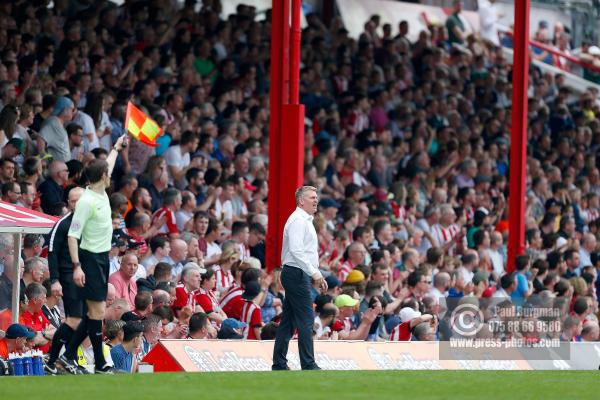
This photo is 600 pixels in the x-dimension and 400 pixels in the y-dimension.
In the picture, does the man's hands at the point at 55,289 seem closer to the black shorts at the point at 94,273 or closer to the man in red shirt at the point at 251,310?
the black shorts at the point at 94,273

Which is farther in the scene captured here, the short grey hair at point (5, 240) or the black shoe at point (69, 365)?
the short grey hair at point (5, 240)

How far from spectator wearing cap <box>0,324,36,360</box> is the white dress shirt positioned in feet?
7.82

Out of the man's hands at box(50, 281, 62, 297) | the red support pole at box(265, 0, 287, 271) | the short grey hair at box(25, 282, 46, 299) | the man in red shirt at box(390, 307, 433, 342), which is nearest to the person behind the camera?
the short grey hair at box(25, 282, 46, 299)

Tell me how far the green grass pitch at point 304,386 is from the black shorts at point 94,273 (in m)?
0.72


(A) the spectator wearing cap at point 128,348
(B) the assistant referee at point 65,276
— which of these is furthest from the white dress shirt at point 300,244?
(B) the assistant referee at point 65,276

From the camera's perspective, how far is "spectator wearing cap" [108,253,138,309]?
14555mm

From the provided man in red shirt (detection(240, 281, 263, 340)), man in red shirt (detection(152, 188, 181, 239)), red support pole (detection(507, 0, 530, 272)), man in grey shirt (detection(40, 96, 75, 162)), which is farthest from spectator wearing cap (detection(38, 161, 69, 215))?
red support pole (detection(507, 0, 530, 272))

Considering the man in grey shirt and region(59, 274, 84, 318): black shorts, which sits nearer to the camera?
region(59, 274, 84, 318): black shorts

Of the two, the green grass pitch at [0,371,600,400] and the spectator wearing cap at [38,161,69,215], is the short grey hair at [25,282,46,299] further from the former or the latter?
the green grass pitch at [0,371,600,400]

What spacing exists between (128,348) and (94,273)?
64.1 inches

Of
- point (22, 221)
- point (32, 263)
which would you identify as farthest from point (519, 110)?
point (22, 221)

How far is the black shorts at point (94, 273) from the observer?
11703 millimetres

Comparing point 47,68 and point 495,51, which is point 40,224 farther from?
point 495,51

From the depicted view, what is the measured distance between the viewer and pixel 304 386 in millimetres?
11094
